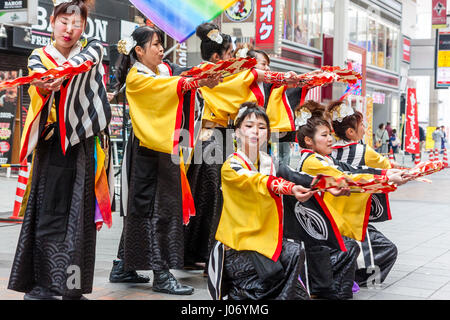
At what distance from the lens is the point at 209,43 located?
457 cm

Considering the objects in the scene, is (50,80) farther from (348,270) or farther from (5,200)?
(5,200)

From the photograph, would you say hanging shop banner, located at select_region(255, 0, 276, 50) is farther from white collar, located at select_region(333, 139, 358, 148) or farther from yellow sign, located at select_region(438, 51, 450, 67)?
white collar, located at select_region(333, 139, 358, 148)

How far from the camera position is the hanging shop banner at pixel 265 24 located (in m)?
13.9

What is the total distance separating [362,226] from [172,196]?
127 cm

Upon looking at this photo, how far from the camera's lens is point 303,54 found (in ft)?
65.9

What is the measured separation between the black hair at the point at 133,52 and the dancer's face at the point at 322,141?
1.18m

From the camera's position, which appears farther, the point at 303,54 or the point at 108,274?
the point at 303,54

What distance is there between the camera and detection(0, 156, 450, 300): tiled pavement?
3986 millimetres

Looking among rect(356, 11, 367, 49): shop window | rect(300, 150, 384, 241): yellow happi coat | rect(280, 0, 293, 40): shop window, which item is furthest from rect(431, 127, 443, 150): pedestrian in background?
rect(300, 150, 384, 241): yellow happi coat

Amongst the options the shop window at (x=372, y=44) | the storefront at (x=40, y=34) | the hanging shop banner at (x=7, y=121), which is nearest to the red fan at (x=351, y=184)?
the hanging shop banner at (x=7, y=121)

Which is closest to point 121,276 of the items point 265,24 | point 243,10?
point 243,10

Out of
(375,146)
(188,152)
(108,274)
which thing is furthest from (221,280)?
(375,146)

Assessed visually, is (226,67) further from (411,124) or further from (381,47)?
(381,47)

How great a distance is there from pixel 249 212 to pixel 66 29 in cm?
138
